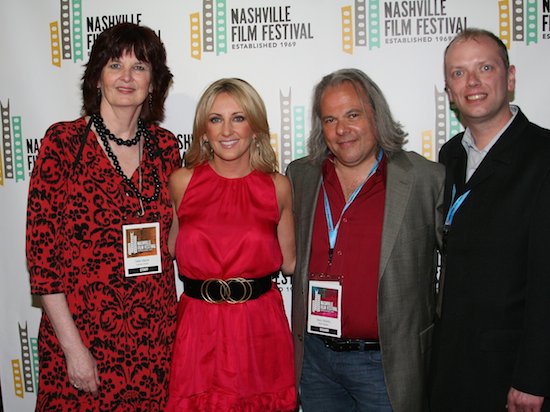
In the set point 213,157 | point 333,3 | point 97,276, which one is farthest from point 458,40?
point 97,276

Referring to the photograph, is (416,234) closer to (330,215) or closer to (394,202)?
(394,202)

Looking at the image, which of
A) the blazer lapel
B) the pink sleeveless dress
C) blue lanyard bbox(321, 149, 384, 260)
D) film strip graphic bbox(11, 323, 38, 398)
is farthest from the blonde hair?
film strip graphic bbox(11, 323, 38, 398)

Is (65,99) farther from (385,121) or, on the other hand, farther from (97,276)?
(385,121)

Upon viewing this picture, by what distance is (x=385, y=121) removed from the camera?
2191 millimetres

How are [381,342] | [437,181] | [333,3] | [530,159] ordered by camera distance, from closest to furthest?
[530,159], [381,342], [437,181], [333,3]

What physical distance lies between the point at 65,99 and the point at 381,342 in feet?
7.34

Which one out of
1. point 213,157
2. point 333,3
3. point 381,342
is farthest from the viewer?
point 333,3

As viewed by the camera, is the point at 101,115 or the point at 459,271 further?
the point at 101,115

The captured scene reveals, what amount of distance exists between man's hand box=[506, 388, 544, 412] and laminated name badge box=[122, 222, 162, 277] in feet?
4.81

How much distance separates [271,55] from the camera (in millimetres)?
2848

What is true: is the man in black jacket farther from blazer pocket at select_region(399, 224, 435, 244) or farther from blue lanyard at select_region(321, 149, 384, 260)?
blue lanyard at select_region(321, 149, 384, 260)

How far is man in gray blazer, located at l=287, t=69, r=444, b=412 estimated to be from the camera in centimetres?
204

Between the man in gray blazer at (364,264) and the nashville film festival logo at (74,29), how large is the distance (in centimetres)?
143

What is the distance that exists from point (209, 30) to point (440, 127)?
142 centimetres
